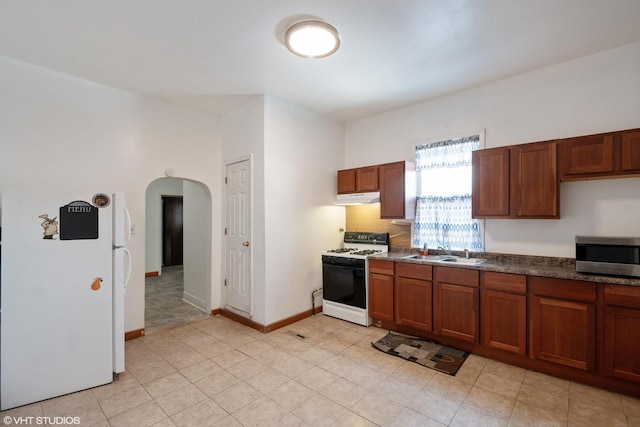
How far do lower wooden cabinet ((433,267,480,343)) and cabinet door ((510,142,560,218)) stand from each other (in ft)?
2.81

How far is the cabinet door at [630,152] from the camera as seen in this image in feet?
8.08

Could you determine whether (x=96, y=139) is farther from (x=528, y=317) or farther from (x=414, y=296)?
(x=528, y=317)

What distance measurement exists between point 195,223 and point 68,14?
10.7 ft

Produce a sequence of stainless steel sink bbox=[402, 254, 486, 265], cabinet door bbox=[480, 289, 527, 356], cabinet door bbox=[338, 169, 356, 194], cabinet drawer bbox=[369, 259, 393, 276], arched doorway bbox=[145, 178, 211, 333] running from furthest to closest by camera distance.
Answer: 1. cabinet door bbox=[338, 169, 356, 194]
2. arched doorway bbox=[145, 178, 211, 333]
3. cabinet drawer bbox=[369, 259, 393, 276]
4. stainless steel sink bbox=[402, 254, 486, 265]
5. cabinet door bbox=[480, 289, 527, 356]

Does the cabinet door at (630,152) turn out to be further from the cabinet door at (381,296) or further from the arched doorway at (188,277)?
the arched doorway at (188,277)

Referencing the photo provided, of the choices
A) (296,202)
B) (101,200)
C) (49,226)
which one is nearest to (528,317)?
(296,202)

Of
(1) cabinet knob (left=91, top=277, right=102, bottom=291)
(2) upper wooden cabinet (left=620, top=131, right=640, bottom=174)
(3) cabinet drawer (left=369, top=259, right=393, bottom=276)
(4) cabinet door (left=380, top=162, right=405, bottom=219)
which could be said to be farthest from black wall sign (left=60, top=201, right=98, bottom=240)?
(2) upper wooden cabinet (left=620, top=131, right=640, bottom=174)

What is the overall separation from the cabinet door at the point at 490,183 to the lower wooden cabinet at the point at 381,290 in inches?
48.2

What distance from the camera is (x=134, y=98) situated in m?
3.63

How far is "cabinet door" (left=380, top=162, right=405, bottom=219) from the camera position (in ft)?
12.7

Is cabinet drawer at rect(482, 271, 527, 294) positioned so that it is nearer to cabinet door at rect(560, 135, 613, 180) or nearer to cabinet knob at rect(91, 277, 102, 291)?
cabinet door at rect(560, 135, 613, 180)

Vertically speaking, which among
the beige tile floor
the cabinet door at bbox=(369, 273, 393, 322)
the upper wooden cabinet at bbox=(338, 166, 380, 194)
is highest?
the upper wooden cabinet at bbox=(338, 166, 380, 194)

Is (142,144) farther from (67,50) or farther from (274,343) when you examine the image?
(274,343)

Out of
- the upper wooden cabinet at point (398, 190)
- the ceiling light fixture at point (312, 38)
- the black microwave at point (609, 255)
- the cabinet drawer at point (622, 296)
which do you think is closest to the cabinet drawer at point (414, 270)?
the upper wooden cabinet at point (398, 190)
